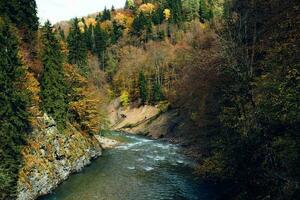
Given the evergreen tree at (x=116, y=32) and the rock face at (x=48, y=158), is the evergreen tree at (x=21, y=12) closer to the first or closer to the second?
the rock face at (x=48, y=158)

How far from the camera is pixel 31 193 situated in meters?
36.5

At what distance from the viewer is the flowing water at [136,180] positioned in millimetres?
38281

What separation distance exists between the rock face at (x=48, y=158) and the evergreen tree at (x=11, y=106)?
2.22 m

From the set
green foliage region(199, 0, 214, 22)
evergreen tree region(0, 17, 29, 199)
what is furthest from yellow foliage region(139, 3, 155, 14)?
evergreen tree region(0, 17, 29, 199)

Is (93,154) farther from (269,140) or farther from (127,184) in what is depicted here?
(269,140)

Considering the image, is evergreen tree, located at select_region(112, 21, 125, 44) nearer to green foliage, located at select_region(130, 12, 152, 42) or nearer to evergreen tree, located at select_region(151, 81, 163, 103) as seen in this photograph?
green foliage, located at select_region(130, 12, 152, 42)

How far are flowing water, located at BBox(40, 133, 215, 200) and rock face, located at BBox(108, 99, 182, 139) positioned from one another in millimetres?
23812

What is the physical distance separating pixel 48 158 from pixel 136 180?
11068 millimetres

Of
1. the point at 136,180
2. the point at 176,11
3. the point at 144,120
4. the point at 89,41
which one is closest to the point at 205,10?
the point at 176,11

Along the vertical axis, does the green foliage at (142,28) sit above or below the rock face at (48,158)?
above

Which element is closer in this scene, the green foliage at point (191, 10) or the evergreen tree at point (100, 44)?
the evergreen tree at point (100, 44)

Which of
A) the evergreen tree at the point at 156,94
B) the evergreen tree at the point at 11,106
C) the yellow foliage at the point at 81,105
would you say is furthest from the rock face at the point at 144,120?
the evergreen tree at the point at 11,106

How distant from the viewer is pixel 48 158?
42.6 meters

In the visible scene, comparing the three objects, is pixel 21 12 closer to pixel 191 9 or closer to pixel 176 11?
pixel 176 11
